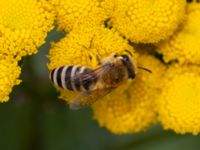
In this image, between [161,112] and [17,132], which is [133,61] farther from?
[17,132]

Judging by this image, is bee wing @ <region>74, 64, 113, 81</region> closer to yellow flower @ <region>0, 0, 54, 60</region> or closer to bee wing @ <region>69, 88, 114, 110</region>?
bee wing @ <region>69, 88, 114, 110</region>

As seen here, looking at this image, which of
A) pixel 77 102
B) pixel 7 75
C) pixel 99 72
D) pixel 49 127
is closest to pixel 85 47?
pixel 99 72

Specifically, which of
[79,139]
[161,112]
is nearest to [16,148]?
[79,139]

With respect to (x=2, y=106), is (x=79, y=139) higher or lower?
lower

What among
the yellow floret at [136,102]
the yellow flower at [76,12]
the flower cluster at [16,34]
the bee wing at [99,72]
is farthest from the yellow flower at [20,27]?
the yellow floret at [136,102]

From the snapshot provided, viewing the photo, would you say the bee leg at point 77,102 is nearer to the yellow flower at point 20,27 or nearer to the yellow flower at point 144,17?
the yellow flower at point 20,27

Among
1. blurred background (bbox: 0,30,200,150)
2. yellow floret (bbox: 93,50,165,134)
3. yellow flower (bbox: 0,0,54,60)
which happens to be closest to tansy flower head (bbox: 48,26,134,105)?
yellow flower (bbox: 0,0,54,60)

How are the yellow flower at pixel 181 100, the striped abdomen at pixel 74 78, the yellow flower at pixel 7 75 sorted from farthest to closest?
1. the yellow flower at pixel 181 100
2. the yellow flower at pixel 7 75
3. the striped abdomen at pixel 74 78
